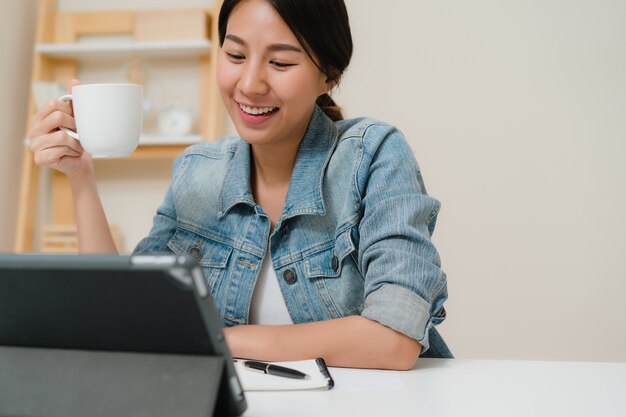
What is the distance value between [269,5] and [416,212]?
0.42 metres

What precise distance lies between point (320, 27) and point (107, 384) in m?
0.75

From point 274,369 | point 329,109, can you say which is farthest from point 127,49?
point 274,369

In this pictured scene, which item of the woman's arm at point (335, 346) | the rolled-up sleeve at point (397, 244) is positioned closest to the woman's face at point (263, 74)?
the rolled-up sleeve at point (397, 244)

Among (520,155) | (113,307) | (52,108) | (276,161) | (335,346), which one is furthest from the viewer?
(520,155)

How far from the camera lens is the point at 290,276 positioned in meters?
1.18

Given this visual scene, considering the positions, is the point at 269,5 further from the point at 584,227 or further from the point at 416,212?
the point at 584,227

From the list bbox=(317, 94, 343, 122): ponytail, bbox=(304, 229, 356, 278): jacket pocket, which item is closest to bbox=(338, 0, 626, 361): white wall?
bbox=(317, 94, 343, 122): ponytail

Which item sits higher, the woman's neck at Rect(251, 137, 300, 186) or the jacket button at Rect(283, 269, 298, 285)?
the woman's neck at Rect(251, 137, 300, 186)

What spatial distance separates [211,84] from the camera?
2.63m

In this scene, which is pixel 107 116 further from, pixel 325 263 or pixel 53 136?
pixel 325 263

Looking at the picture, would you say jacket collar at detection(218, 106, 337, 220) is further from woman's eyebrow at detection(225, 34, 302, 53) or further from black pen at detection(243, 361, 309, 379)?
black pen at detection(243, 361, 309, 379)

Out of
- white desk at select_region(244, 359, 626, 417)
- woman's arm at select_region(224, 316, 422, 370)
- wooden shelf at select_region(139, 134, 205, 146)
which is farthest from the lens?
wooden shelf at select_region(139, 134, 205, 146)

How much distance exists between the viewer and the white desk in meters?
0.73

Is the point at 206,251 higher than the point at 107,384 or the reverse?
the reverse
